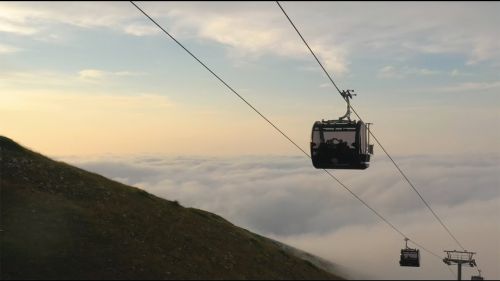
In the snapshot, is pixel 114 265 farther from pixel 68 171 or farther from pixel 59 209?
pixel 68 171

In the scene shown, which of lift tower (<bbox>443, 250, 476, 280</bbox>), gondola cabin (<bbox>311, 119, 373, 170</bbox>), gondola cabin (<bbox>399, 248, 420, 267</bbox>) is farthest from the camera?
gondola cabin (<bbox>399, 248, 420, 267</bbox>)

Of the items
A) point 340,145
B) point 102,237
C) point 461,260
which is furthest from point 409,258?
point 102,237

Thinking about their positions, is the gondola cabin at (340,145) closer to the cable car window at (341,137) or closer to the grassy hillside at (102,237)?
the cable car window at (341,137)

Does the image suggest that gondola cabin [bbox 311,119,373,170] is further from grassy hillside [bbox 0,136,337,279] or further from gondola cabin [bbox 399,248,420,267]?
gondola cabin [bbox 399,248,420,267]

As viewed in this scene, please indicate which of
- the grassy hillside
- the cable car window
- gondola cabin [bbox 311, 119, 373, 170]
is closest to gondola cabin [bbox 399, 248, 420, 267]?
the grassy hillside

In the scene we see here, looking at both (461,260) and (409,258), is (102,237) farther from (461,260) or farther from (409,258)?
(461,260)
